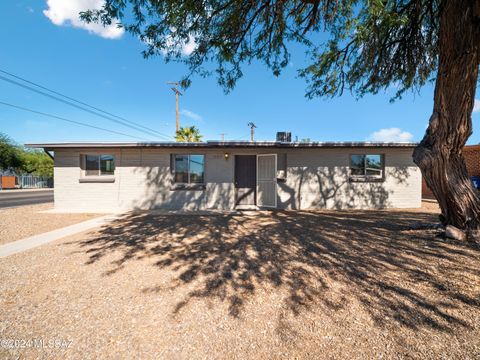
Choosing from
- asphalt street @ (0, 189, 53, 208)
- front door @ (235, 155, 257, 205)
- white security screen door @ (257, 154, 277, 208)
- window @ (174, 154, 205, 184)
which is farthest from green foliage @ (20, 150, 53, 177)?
white security screen door @ (257, 154, 277, 208)

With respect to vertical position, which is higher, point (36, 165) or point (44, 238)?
point (36, 165)

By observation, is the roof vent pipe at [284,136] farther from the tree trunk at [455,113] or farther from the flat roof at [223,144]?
the tree trunk at [455,113]

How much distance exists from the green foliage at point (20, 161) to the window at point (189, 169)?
91.4 ft

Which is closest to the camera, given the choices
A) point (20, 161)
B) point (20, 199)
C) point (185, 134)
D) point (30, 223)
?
point (30, 223)

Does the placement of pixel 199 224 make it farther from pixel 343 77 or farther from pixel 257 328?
pixel 343 77

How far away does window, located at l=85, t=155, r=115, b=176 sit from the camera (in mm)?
8663

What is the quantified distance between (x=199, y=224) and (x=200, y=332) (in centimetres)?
425

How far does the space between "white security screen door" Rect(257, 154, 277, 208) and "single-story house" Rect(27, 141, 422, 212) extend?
4cm

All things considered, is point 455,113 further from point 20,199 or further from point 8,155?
point 8,155

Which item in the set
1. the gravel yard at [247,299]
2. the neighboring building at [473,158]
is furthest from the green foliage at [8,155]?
the neighboring building at [473,158]

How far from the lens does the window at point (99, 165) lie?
8663mm

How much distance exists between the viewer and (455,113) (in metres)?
4.13

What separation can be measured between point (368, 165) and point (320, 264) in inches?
297

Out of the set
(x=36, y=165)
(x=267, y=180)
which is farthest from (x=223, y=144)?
(x=36, y=165)
